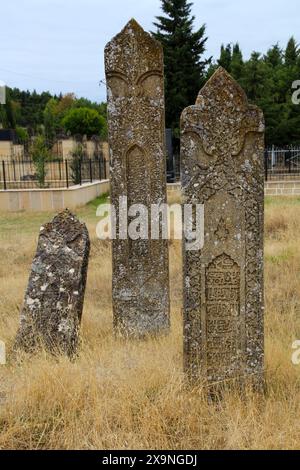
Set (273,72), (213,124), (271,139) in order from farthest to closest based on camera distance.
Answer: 1. (273,72)
2. (271,139)
3. (213,124)

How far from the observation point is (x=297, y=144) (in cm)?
3112

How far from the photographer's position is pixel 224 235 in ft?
11.4

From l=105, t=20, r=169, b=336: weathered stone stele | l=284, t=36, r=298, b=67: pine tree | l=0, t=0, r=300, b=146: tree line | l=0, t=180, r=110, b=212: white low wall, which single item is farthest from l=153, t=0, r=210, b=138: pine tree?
l=105, t=20, r=169, b=336: weathered stone stele

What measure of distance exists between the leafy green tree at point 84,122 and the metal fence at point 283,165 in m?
26.7

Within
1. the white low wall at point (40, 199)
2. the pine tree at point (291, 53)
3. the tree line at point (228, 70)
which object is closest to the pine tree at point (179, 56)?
the tree line at point (228, 70)

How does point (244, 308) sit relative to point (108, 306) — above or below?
above

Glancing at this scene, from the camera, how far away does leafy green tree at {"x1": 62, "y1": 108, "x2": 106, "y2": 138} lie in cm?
5069

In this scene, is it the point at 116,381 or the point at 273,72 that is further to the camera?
the point at 273,72

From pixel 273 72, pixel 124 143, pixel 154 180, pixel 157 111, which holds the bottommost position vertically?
pixel 154 180

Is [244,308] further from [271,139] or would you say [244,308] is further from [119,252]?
[271,139]

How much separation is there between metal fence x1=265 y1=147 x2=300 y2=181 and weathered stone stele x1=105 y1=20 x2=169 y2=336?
1775 centimetres

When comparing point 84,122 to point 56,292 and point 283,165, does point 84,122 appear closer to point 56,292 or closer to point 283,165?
point 283,165
